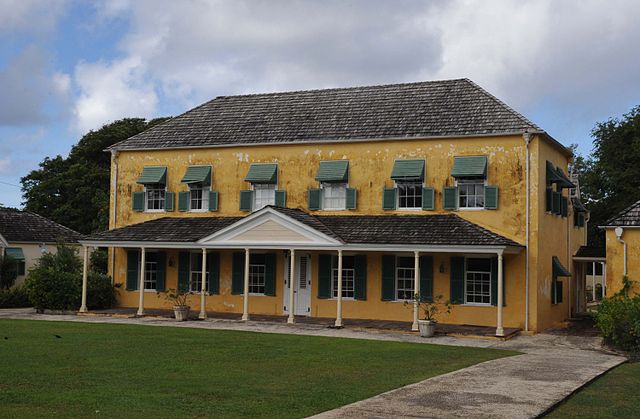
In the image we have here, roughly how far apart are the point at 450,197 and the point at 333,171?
3.69 metres

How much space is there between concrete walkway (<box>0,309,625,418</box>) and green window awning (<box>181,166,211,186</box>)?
5949 millimetres

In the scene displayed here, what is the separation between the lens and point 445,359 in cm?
1549

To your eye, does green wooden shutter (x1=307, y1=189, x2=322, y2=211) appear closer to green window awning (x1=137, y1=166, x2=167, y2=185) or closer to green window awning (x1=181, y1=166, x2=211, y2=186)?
green window awning (x1=181, y1=166, x2=211, y2=186)

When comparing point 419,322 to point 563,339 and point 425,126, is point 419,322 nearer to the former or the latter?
point 563,339

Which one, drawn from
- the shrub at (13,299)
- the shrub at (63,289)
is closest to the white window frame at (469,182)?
the shrub at (63,289)

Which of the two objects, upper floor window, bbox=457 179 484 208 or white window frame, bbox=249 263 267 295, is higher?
upper floor window, bbox=457 179 484 208

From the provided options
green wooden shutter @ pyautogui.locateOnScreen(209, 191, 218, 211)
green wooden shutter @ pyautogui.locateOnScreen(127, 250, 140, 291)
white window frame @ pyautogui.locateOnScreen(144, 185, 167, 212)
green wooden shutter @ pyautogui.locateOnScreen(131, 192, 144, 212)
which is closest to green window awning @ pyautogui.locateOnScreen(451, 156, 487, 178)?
green wooden shutter @ pyautogui.locateOnScreen(209, 191, 218, 211)

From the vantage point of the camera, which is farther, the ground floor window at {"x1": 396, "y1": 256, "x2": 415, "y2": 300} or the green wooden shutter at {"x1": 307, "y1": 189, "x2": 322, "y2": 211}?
the green wooden shutter at {"x1": 307, "y1": 189, "x2": 322, "y2": 211}

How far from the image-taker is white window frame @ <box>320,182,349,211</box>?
24.6m

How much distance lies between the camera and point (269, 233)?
2306 cm

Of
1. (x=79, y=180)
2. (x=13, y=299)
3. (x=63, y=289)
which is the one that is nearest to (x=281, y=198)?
(x=63, y=289)

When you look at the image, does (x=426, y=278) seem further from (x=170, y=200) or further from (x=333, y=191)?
(x=170, y=200)

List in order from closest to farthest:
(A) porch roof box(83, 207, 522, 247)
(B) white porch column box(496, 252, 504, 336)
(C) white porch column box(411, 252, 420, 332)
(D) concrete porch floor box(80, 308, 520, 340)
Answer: (B) white porch column box(496, 252, 504, 336), (D) concrete porch floor box(80, 308, 520, 340), (C) white porch column box(411, 252, 420, 332), (A) porch roof box(83, 207, 522, 247)

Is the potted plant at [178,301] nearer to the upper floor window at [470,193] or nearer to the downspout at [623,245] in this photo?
the upper floor window at [470,193]
